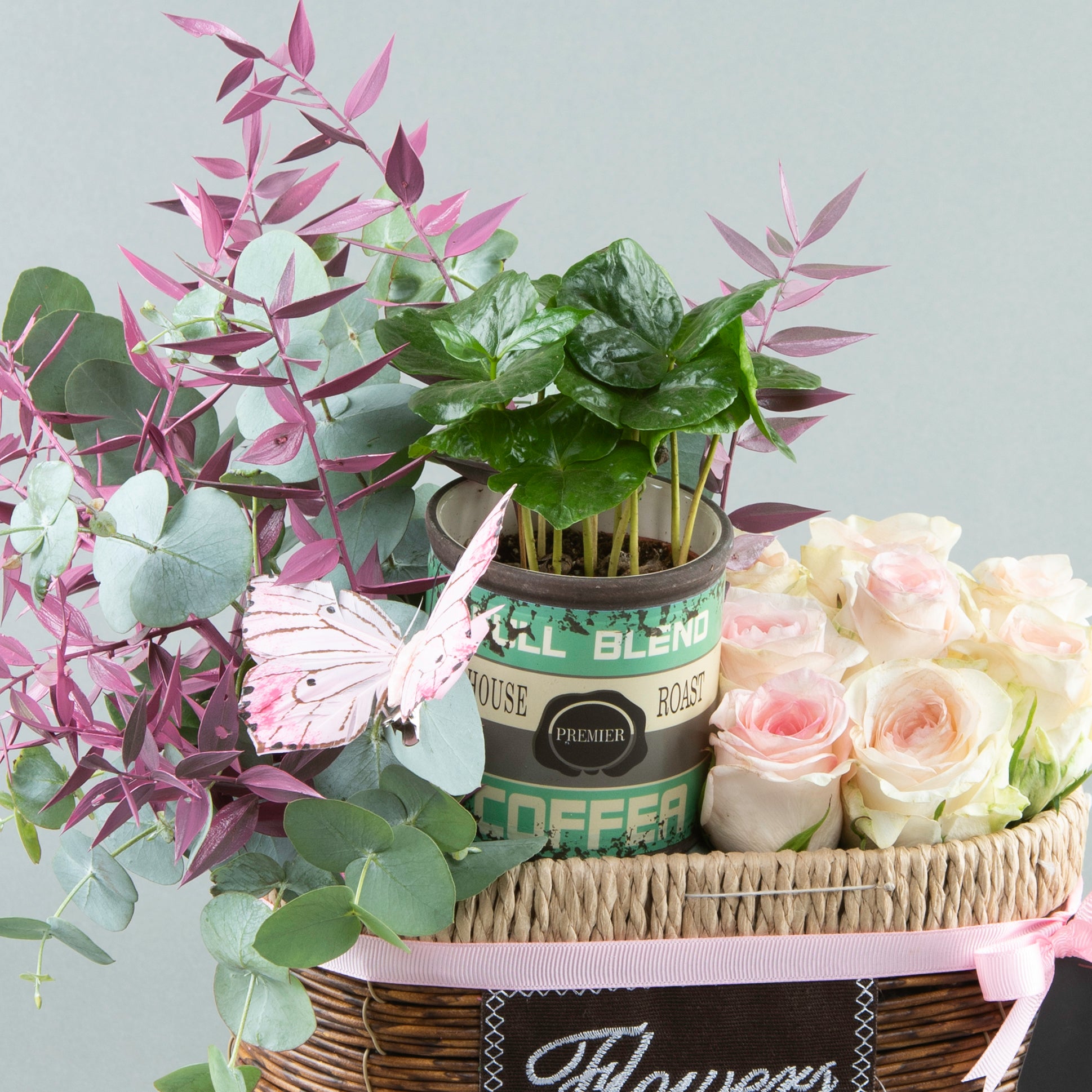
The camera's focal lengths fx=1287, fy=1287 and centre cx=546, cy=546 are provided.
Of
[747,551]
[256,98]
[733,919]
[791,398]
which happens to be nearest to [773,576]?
[747,551]

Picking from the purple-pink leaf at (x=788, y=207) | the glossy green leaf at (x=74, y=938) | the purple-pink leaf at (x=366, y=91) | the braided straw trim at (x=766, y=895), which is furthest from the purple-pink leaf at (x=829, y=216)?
the glossy green leaf at (x=74, y=938)

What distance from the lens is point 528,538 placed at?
2.41 ft

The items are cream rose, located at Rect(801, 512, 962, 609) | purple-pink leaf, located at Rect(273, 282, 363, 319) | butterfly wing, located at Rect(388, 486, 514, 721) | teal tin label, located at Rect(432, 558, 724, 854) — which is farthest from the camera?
cream rose, located at Rect(801, 512, 962, 609)

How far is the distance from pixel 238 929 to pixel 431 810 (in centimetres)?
12

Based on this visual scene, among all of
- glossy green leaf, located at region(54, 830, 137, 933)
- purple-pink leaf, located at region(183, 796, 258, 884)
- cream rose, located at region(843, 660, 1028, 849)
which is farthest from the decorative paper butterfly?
cream rose, located at region(843, 660, 1028, 849)

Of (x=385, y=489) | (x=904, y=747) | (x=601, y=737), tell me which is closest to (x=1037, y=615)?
(x=904, y=747)

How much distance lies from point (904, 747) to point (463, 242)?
15.7 inches

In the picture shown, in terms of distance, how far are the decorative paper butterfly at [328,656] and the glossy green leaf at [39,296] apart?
Result: 10.9 inches

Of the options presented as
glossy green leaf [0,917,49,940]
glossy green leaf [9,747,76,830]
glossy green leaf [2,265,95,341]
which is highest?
glossy green leaf [2,265,95,341]

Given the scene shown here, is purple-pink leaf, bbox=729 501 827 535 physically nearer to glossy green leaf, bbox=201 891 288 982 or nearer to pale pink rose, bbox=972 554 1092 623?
pale pink rose, bbox=972 554 1092 623

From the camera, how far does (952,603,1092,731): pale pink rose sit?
2.68 feet

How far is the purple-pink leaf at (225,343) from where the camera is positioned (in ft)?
1.93

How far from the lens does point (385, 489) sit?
2.57 feet

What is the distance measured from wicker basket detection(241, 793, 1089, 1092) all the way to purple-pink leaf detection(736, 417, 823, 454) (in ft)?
0.88
